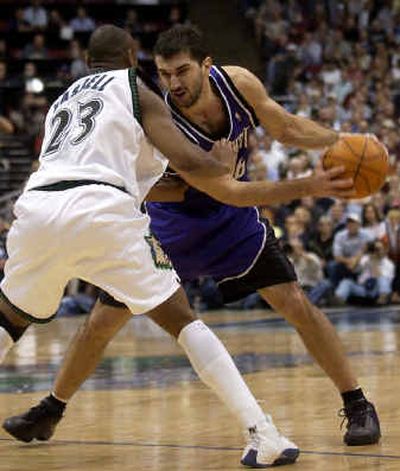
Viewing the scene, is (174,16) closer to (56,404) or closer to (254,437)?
(56,404)

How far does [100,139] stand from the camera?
5035mm

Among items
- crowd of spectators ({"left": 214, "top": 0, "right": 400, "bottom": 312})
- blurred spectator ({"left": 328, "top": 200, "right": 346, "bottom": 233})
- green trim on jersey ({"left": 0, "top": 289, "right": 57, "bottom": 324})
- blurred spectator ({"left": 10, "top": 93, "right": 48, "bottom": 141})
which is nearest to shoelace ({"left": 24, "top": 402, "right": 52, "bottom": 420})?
green trim on jersey ({"left": 0, "top": 289, "right": 57, "bottom": 324})

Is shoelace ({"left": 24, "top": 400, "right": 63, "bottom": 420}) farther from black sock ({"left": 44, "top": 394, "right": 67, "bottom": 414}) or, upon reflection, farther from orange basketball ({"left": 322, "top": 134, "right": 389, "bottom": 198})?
orange basketball ({"left": 322, "top": 134, "right": 389, "bottom": 198})

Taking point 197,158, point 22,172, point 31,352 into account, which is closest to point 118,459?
point 197,158

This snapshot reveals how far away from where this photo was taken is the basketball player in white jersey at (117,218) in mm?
4938

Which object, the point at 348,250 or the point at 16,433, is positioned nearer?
the point at 16,433

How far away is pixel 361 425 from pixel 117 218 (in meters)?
1.51

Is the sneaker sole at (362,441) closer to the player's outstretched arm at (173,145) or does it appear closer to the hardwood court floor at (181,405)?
the hardwood court floor at (181,405)

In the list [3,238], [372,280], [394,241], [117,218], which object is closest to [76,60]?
[3,238]

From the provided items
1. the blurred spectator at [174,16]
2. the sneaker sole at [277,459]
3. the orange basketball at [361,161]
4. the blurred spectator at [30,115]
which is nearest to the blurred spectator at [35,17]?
the blurred spectator at [174,16]

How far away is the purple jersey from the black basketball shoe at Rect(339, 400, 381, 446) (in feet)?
2.54

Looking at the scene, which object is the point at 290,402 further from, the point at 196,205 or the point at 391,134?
the point at 391,134

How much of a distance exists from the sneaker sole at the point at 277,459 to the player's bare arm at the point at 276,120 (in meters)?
1.49

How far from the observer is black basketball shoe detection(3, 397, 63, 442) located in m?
5.80
